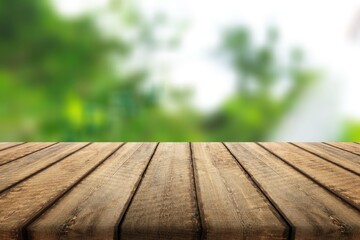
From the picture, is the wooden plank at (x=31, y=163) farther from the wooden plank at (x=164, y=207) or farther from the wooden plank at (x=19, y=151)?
the wooden plank at (x=164, y=207)

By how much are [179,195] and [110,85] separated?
2.12 meters

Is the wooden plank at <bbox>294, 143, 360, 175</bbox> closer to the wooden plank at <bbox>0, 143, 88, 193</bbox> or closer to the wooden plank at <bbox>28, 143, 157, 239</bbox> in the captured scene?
the wooden plank at <bbox>28, 143, 157, 239</bbox>

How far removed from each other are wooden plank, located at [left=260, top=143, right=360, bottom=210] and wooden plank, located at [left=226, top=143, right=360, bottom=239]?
0.03m

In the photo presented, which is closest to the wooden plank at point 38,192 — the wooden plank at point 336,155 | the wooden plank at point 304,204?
the wooden plank at point 304,204

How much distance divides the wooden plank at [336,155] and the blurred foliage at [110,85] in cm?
125

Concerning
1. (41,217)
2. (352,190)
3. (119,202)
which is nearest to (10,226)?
(41,217)

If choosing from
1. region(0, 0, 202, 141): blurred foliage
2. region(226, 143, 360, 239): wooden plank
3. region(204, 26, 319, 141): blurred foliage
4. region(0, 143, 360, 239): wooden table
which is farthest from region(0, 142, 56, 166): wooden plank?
region(204, 26, 319, 141): blurred foliage

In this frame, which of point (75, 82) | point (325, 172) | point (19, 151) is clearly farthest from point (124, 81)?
point (325, 172)

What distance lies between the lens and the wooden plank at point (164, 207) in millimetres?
654

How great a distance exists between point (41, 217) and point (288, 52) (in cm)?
259

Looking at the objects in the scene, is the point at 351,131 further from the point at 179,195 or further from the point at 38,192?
the point at 38,192

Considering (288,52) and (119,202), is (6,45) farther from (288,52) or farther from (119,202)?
(119,202)

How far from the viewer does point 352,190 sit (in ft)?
3.00

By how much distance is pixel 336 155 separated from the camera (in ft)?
4.75
